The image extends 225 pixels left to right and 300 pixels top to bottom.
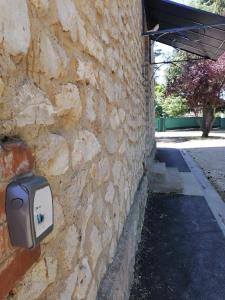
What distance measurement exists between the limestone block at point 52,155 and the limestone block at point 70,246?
0.30 m


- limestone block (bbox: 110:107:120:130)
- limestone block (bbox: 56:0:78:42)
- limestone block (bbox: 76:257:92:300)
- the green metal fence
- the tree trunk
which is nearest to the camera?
limestone block (bbox: 56:0:78:42)

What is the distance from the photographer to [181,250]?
4121mm

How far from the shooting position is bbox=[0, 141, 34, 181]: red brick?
1.04m

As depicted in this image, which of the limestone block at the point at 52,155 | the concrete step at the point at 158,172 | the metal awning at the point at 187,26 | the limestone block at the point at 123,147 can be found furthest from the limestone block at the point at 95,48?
the concrete step at the point at 158,172

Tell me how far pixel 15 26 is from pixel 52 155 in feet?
1.72

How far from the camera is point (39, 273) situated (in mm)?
1297

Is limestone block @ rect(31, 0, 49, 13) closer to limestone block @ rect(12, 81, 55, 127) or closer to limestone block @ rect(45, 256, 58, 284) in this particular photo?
limestone block @ rect(12, 81, 55, 127)

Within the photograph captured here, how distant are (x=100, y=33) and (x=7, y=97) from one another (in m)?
1.39

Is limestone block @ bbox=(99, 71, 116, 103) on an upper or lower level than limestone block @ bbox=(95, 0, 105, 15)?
lower

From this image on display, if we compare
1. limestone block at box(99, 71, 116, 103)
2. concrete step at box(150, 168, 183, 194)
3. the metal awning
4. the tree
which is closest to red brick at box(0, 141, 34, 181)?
limestone block at box(99, 71, 116, 103)

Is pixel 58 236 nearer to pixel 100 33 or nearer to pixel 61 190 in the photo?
pixel 61 190

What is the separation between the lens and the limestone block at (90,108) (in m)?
1.99

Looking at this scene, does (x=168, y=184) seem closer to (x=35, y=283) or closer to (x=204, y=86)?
(x=35, y=283)

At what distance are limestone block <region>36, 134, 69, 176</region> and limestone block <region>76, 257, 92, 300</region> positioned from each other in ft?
1.86
